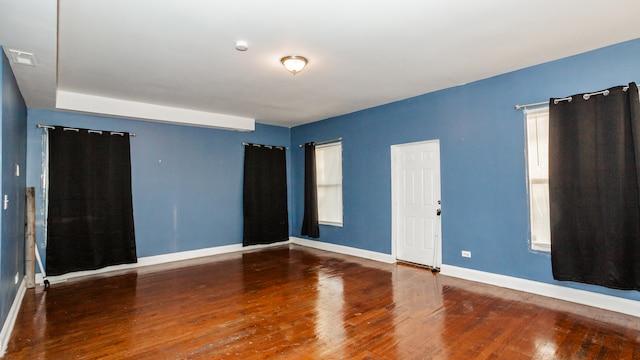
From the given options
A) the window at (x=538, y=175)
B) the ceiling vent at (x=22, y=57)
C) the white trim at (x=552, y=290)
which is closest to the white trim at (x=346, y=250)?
the white trim at (x=552, y=290)

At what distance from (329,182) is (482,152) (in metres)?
3.09

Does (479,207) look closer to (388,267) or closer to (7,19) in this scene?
(388,267)

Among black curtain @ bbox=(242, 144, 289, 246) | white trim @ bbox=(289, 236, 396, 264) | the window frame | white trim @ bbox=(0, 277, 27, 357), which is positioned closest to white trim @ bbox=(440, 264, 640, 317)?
white trim @ bbox=(289, 236, 396, 264)

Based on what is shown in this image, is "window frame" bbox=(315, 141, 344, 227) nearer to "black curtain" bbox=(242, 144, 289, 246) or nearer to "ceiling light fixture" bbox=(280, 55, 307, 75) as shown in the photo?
"black curtain" bbox=(242, 144, 289, 246)

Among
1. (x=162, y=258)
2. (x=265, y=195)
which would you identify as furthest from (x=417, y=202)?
(x=162, y=258)

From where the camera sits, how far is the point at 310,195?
22.3ft

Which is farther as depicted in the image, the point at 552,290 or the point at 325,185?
the point at 325,185

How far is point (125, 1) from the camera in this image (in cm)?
238

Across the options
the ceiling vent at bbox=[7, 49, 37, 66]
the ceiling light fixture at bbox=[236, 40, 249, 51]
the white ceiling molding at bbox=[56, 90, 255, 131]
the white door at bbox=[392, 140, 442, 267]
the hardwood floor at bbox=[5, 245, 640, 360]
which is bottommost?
the hardwood floor at bbox=[5, 245, 640, 360]

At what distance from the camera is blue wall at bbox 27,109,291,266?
4.89 m

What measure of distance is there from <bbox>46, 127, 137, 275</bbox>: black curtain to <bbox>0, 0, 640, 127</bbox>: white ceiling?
0.61 meters

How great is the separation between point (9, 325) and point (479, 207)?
522cm

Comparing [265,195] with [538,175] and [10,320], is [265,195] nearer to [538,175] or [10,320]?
[10,320]

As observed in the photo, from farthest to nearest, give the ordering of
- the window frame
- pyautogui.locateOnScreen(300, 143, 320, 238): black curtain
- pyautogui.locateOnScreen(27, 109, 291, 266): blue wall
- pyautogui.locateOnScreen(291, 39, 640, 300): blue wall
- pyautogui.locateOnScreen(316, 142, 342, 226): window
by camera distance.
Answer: pyautogui.locateOnScreen(300, 143, 320, 238): black curtain → pyautogui.locateOnScreen(316, 142, 342, 226): window → the window frame → pyautogui.locateOnScreen(27, 109, 291, 266): blue wall → pyautogui.locateOnScreen(291, 39, 640, 300): blue wall
